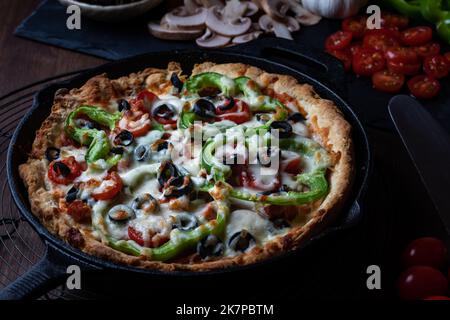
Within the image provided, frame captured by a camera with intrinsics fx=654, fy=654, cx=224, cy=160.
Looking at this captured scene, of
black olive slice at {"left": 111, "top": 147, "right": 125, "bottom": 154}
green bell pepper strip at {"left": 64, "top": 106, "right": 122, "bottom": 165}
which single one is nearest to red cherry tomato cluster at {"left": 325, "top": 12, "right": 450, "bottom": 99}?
green bell pepper strip at {"left": 64, "top": 106, "right": 122, "bottom": 165}

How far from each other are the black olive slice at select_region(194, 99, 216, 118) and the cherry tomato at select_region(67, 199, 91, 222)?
2.78ft

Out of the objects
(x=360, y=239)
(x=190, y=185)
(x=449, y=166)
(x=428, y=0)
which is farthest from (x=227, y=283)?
(x=428, y=0)

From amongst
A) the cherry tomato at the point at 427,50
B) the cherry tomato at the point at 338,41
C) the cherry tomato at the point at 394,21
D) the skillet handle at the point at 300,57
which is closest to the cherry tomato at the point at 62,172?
the skillet handle at the point at 300,57

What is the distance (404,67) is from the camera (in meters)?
4.72

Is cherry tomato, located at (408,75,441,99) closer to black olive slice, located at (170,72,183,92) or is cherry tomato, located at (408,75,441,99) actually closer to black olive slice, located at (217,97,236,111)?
black olive slice, located at (217,97,236,111)

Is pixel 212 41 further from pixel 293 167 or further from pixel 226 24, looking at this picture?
pixel 293 167

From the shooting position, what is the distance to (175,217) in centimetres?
295

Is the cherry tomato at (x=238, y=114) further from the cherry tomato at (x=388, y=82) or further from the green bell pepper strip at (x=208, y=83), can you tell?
the cherry tomato at (x=388, y=82)

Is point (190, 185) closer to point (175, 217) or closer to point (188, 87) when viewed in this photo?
point (175, 217)

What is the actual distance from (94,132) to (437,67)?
2591 millimetres

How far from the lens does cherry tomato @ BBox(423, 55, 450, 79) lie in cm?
468

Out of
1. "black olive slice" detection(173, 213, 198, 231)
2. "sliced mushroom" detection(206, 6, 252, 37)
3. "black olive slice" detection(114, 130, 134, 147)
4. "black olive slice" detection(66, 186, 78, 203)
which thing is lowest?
"sliced mushroom" detection(206, 6, 252, 37)

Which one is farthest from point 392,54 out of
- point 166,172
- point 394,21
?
point 166,172
